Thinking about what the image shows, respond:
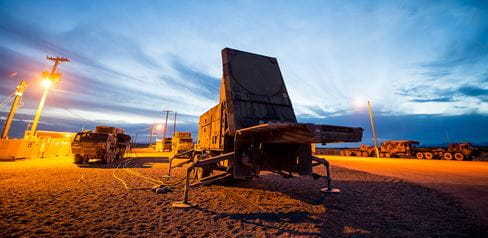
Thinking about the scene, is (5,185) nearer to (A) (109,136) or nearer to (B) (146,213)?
(B) (146,213)

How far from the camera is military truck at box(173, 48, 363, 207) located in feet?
15.4

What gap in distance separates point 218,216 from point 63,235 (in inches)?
103

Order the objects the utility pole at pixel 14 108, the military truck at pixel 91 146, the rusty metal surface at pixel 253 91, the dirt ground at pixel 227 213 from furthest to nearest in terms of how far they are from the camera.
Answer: the utility pole at pixel 14 108, the military truck at pixel 91 146, the rusty metal surface at pixel 253 91, the dirt ground at pixel 227 213

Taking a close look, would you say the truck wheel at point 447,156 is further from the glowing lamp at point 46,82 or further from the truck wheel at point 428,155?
the glowing lamp at point 46,82

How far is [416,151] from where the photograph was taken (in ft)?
85.1

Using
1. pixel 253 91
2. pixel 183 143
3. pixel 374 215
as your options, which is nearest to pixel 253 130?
pixel 253 91

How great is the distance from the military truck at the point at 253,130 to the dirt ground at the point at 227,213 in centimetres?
75

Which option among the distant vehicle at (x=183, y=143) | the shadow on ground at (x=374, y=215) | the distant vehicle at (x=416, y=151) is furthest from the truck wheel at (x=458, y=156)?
the distant vehicle at (x=183, y=143)

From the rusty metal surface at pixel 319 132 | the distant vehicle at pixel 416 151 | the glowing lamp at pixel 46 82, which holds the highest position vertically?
the glowing lamp at pixel 46 82

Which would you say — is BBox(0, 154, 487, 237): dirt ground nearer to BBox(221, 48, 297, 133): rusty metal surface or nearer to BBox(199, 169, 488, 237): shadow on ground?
BBox(199, 169, 488, 237): shadow on ground

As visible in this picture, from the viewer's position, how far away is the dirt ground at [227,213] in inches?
139

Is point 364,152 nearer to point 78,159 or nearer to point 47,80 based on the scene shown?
point 78,159

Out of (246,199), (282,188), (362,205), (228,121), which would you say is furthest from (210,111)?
(362,205)

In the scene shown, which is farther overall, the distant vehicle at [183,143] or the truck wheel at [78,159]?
the distant vehicle at [183,143]
